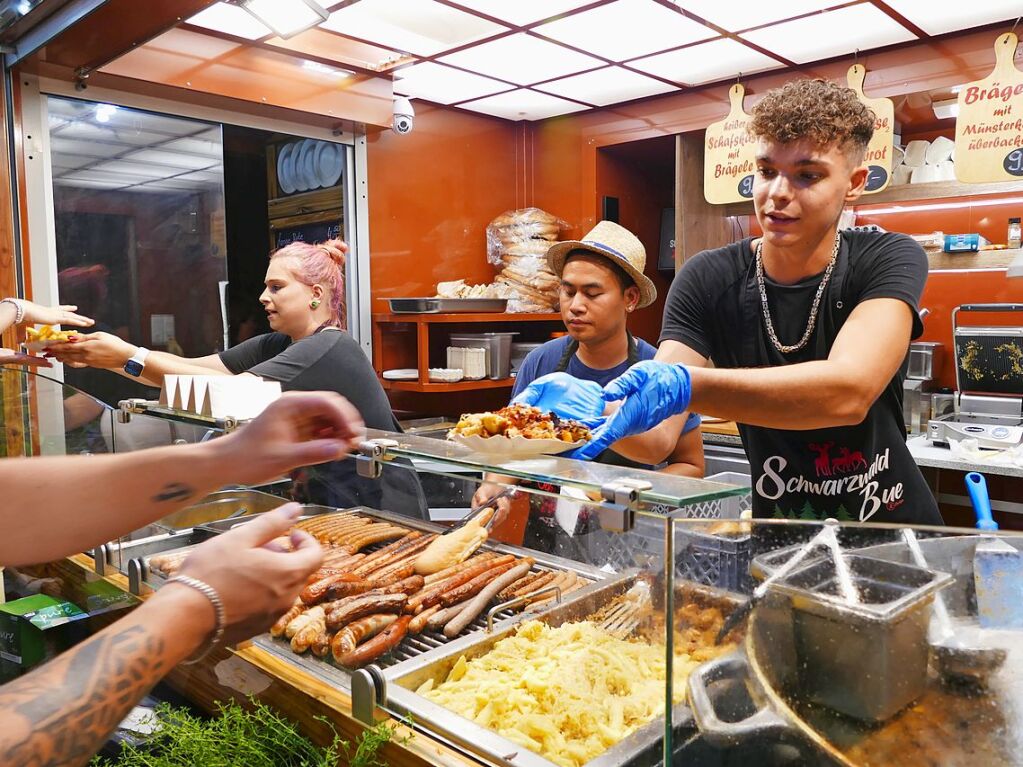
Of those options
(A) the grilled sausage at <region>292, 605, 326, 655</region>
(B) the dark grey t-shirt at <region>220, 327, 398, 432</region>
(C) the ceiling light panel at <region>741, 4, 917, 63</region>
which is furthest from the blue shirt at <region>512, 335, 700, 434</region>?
(C) the ceiling light panel at <region>741, 4, 917, 63</region>

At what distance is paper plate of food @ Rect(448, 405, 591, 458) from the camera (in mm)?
1476

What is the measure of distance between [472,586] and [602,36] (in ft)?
11.5

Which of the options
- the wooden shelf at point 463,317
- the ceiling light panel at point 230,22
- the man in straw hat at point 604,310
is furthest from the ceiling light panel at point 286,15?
the wooden shelf at point 463,317

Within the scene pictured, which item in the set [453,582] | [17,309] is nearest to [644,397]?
[453,582]

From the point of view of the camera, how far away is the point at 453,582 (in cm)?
183

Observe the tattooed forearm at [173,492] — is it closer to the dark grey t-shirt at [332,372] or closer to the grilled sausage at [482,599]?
the grilled sausage at [482,599]

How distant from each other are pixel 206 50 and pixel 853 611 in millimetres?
4207

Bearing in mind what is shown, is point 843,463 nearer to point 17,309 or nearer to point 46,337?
point 46,337

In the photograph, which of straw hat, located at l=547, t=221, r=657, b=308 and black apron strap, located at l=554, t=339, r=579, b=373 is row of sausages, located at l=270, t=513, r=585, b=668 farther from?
straw hat, located at l=547, t=221, r=657, b=308

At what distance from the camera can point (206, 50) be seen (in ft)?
13.2

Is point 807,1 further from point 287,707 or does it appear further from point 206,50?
point 287,707

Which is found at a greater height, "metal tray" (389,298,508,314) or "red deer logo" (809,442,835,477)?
"metal tray" (389,298,508,314)

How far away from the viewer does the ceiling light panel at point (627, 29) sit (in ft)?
13.0

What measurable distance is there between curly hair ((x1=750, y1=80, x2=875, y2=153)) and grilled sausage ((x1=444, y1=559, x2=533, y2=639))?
3.83 feet
